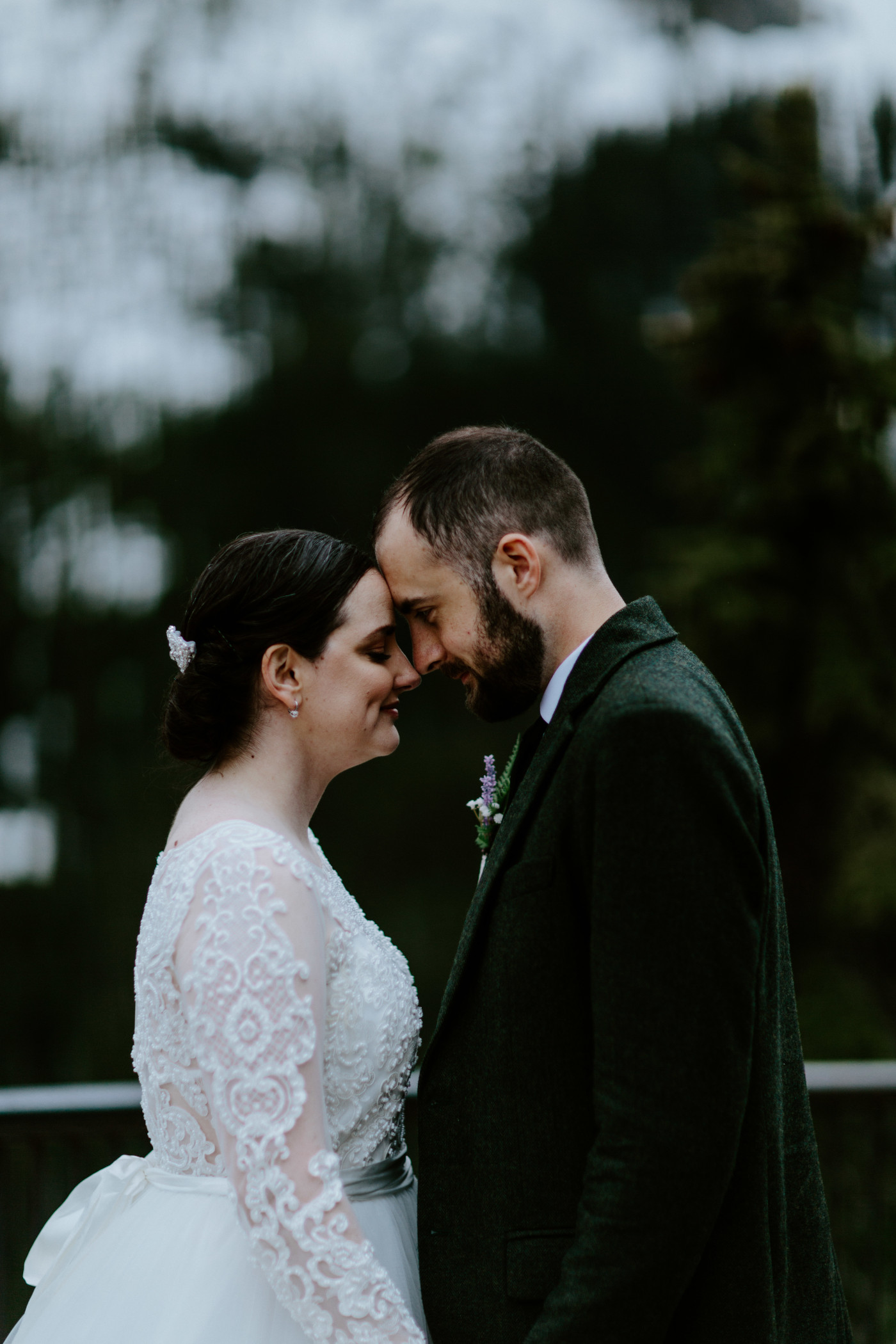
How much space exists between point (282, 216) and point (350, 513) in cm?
139

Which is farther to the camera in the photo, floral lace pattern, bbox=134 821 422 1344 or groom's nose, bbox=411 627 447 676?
groom's nose, bbox=411 627 447 676

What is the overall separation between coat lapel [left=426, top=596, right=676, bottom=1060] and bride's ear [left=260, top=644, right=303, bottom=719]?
1.50 feet

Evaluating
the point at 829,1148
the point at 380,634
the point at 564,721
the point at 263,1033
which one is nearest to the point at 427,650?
the point at 380,634

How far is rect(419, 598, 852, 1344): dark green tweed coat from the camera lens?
129 cm

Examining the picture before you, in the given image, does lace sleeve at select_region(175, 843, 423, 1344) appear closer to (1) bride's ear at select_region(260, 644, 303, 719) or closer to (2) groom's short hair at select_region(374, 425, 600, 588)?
(1) bride's ear at select_region(260, 644, 303, 719)

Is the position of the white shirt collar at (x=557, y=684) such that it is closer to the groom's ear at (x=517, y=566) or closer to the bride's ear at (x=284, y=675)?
the groom's ear at (x=517, y=566)

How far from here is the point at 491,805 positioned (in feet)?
6.02

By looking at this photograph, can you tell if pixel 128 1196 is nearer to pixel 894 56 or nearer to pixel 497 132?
pixel 497 132

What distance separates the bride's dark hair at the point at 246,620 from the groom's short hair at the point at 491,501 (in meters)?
0.20

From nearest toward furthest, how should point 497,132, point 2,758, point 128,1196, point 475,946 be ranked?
point 475,946
point 128,1196
point 2,758
point 497,132

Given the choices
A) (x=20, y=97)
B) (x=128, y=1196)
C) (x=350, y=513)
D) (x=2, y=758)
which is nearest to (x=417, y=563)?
(x=128, y=1196)

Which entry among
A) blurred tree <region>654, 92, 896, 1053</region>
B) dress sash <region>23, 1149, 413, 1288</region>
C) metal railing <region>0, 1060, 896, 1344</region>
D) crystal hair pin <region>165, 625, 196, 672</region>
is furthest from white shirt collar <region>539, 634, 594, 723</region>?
blurred tree <region>654, 92, 896, 1053</region>

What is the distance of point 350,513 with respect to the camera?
15.4 ft

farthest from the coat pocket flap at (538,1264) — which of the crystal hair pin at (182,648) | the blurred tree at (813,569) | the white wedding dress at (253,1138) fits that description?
the blurred tree at (813,569)
